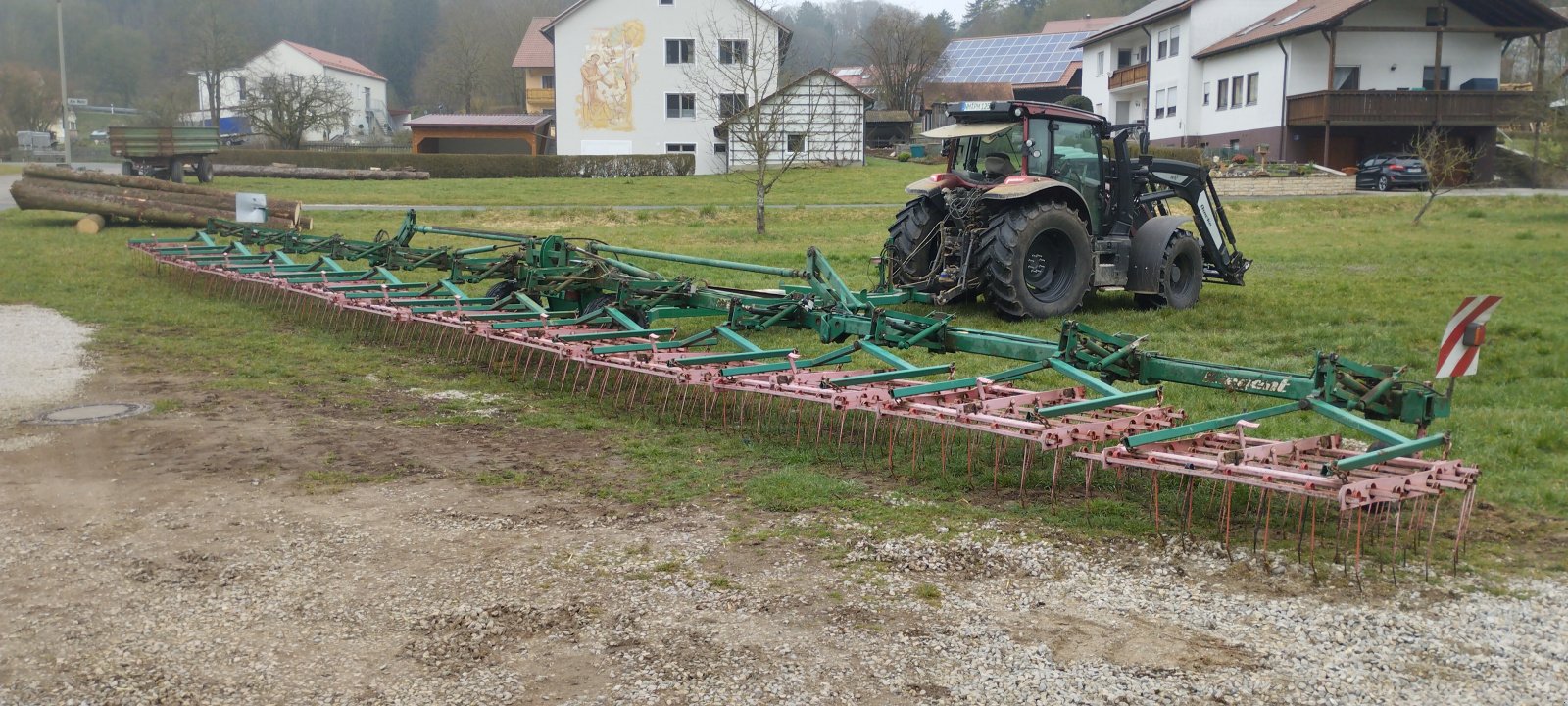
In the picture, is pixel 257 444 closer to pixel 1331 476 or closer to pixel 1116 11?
pixel 1331 476

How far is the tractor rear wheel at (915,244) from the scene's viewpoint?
428 inches

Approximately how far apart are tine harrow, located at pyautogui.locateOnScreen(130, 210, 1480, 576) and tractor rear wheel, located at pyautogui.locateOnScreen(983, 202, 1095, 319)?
2.30 ft

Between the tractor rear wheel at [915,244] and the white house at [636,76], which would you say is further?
the white house at [636,76]

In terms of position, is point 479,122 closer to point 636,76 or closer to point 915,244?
point 636,76

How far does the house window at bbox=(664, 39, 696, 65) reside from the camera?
4325 cm

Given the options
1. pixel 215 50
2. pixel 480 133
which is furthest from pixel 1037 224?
pixel 215 50

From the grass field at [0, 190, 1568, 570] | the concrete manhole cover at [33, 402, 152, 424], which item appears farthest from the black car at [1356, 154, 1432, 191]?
the concrete manhole cover at [33, 402, 152, 424]

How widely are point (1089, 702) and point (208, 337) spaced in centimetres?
909

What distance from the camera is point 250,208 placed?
1739 cm

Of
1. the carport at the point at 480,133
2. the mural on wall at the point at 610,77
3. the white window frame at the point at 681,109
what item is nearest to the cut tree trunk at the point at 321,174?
the mural on wall at the point at 610,77

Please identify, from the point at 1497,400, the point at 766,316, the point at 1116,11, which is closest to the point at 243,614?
the point at 766,316

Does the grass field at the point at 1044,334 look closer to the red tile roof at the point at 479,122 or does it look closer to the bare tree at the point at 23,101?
the red tile roof at the point at 479,122

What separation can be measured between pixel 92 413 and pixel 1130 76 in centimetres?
4534

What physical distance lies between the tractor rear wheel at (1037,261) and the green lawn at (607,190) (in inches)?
614
